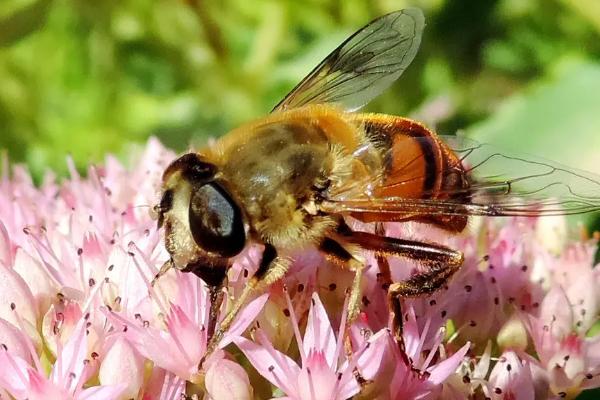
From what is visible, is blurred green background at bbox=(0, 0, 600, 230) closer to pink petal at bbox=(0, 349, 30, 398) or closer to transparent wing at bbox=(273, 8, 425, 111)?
transparent wing at bbox=(273, 8, 425, 111)

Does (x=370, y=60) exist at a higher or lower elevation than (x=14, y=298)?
higher

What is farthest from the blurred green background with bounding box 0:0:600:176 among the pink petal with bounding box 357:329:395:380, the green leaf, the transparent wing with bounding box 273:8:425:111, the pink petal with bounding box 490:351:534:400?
the pink petal with bounding box 357:329:395:380

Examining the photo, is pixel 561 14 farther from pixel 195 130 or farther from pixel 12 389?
pixel 12 389

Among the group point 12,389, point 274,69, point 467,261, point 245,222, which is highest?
point 274,69

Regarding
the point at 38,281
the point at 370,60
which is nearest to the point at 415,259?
the point at 370,60

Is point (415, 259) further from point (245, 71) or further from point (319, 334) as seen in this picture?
point (245, 71)

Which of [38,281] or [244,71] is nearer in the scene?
[38,281]

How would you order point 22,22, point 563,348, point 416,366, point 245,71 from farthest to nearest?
point 245,71 → point 22,22 → point 563,348 → point 416,366

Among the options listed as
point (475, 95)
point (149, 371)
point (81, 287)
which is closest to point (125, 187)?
point (81, 287)
